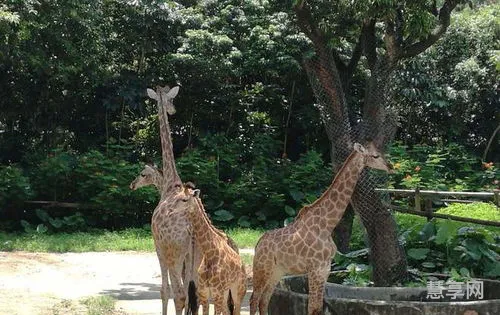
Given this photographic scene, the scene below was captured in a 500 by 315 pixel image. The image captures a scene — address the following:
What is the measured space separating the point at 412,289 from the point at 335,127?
1.84m

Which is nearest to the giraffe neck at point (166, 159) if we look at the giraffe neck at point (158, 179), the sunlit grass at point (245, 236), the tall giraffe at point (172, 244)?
the giraffe neck at point (158, 179)

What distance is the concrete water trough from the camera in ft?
20.6

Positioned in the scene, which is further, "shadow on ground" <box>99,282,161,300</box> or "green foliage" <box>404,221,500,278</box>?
"shadow on ground" <box>99,282,161,300</box>

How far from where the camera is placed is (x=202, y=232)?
6113 mm

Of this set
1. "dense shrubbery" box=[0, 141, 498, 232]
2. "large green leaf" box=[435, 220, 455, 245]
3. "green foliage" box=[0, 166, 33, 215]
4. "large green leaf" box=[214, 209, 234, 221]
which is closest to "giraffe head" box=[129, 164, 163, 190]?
"large green leaf" box=[435, 220, 455, 245]

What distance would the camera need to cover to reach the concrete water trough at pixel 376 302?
6273 millimetres

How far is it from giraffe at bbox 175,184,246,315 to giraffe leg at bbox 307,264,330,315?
0.57 m

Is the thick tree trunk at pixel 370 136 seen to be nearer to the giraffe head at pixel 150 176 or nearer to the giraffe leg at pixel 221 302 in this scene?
the giraffe head at pixel 150 176

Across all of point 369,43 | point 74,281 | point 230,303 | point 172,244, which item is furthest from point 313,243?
point 74,281

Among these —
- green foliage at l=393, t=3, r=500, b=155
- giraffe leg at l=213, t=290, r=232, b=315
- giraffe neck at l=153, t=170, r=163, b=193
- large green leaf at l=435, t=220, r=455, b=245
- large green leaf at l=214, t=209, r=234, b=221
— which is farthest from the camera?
green foliage at l=393, t=3, r=500, b=155

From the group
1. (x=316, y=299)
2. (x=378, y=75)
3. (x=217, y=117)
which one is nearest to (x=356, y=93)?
(x=217, y=117)

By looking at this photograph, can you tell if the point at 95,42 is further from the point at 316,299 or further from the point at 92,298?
the point at 316,299

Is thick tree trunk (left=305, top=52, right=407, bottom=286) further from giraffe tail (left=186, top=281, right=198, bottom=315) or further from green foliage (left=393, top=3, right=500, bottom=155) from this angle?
green foliage (left=393, top=3, right=500, bottom=155)

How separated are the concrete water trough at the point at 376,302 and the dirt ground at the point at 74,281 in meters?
1.69
